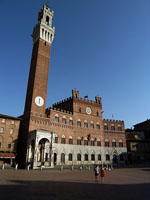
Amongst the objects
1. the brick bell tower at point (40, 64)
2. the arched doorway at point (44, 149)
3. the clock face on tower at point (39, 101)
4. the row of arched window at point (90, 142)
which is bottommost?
the arched doorway at point (44, 149)

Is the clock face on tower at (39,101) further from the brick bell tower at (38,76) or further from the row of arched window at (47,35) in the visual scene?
the row of arched window at (47,35)

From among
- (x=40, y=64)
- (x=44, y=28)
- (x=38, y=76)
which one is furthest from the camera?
(x=44, y=28)

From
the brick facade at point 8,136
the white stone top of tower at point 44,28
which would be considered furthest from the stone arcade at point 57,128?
the brick facade at point 8,136

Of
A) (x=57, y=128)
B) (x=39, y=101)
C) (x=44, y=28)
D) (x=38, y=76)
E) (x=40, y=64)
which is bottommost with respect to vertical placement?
(x=57, y=128)

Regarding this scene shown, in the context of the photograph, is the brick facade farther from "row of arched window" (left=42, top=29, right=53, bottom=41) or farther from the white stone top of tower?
"row of arched window" (left=42, top=29, right=53, bottom=41)

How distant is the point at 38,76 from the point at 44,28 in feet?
47.4

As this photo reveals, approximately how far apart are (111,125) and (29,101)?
1057 inches

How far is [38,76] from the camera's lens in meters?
38.9

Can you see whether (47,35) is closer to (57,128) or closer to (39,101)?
(39,101)

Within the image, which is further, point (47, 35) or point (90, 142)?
point (90, 142)

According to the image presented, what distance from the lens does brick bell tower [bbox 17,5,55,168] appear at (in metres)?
34.5

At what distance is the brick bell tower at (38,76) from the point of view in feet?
113

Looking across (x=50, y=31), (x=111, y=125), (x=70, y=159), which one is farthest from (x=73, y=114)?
(x=50, y=31)

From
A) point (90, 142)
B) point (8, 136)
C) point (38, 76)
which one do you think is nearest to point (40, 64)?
point (38, 76)
